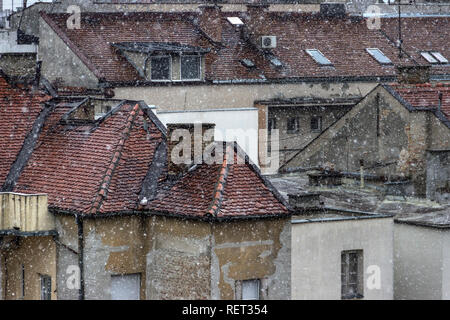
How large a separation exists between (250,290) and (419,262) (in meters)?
7.12

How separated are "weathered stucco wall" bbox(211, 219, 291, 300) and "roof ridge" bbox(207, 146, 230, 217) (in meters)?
0.37

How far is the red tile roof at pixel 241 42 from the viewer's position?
44312 mm

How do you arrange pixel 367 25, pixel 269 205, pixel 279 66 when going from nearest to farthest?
pixel 269 205
pixel 279 66
pixel 367 25

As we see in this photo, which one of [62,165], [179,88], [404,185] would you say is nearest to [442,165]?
[404,185]

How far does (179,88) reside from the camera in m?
44.3

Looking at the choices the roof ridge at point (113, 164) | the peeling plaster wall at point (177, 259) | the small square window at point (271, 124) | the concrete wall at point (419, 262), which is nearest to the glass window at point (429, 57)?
the small square window at point (271, 124)

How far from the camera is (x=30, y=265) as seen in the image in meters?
27.4

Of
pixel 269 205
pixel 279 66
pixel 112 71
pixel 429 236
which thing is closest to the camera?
pixel 269 205

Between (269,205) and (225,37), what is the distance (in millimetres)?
22954

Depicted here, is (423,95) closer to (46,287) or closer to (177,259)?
(177,259)

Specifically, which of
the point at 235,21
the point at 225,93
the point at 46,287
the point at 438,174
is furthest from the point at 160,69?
the point at 46,287

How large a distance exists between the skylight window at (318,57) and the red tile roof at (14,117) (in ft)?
65.6

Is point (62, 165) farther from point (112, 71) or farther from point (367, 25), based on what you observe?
point (367, 25)
